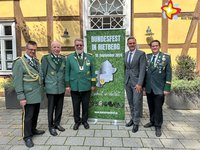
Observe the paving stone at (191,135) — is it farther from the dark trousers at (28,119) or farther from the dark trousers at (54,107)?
the dark trousers at (28,119)

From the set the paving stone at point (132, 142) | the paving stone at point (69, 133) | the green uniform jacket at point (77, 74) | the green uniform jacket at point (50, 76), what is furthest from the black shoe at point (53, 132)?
the paving stone at point (132, 142)

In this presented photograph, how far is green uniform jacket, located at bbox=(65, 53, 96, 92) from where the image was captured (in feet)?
12.6

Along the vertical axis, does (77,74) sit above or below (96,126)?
above

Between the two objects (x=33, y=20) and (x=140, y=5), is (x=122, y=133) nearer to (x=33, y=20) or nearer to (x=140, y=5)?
(x=140, y=5)

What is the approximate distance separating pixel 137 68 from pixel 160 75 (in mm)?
421

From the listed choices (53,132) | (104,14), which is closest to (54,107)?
(53,132)

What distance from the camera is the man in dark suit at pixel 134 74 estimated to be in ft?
12.4

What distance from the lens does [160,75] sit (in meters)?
3.69

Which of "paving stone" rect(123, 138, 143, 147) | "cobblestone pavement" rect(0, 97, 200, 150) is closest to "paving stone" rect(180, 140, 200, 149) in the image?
"cobblestone pavement" rect(0, 97, 200, 150)

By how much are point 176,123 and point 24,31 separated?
5.24 m

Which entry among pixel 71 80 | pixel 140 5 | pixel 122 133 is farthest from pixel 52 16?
pixel 122 133

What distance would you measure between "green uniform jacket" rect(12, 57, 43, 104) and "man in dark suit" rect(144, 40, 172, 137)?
191 centimetres

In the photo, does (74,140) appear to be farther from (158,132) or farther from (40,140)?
(158,132)

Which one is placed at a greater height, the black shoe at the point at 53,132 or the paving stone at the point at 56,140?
the black shoe at the point at 53,132
